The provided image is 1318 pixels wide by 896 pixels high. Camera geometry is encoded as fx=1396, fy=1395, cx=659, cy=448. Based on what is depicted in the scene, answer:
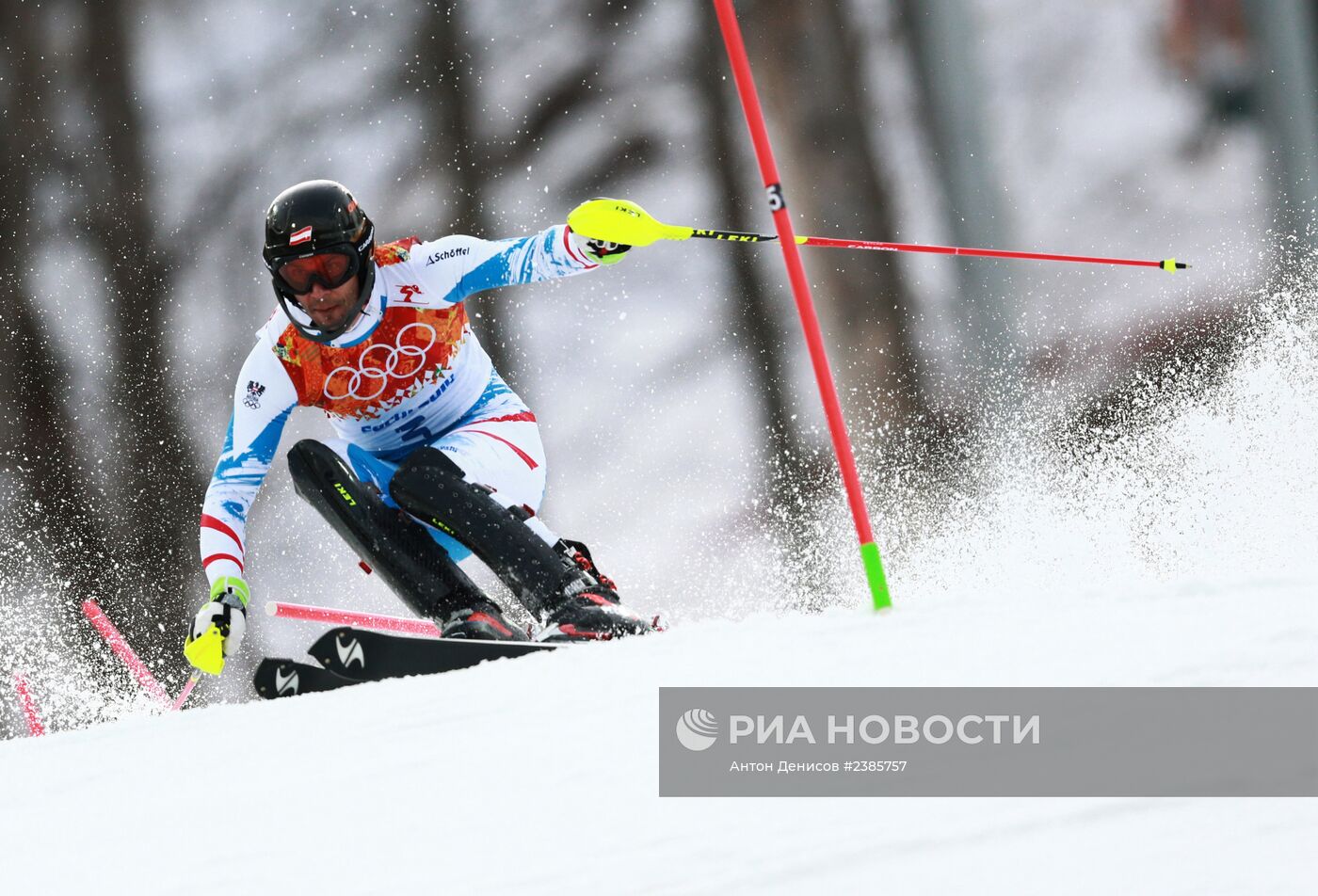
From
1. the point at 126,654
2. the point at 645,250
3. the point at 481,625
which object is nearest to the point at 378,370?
the point at 481,625

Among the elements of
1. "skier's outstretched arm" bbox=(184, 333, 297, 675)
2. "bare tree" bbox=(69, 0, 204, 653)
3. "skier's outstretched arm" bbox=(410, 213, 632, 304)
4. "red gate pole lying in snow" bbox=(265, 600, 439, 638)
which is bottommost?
"red gate pole lying in snow" bbox=(265, 600, 439, 638)

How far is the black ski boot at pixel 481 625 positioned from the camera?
3.34 meters

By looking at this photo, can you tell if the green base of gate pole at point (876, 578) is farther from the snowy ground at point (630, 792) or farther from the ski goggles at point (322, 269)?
the ski goggles at point (322, 269)

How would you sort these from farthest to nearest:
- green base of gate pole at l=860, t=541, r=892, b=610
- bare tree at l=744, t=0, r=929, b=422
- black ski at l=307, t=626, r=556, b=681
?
1. bare tree at l=744, t=0, r=929, b=422
2. black ski at l=307, t=626, r=556, b=681
3. green base of gate pole at l=860, t=541, r=892, b=610

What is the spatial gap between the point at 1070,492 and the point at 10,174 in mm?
10457

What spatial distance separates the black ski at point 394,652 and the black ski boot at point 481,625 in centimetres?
21

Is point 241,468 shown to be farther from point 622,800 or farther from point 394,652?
point 622,800

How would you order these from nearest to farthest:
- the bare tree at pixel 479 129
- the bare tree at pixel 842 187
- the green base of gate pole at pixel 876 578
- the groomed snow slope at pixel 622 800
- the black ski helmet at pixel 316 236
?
the groomed snow slope at pixel 622 800 < the green base of gate pole at pixel 876 578 < the black ski helmet at pixel 316 236 < the bare tree at pixel 842 187 < the bare tree at pixel 479 129

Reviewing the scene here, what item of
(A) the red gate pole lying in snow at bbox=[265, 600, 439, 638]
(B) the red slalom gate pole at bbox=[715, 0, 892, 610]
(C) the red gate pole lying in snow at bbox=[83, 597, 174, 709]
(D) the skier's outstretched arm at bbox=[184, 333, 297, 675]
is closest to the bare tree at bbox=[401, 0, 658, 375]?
(C) the red gate pole lying in snow at bbox=[83, 597, 174, 709]

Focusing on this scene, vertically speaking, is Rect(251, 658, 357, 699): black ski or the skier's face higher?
the skier's face

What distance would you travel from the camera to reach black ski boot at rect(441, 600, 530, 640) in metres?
3.34

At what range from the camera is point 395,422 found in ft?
12.4

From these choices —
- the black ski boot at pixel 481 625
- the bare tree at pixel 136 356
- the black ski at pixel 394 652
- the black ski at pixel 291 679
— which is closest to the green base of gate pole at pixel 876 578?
the black ski at pixel 394 652

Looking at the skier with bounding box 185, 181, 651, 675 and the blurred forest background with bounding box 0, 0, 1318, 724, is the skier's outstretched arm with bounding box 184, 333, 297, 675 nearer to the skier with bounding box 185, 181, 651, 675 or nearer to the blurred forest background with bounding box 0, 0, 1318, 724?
the skier with bounding box 185, 181, 651, 675
